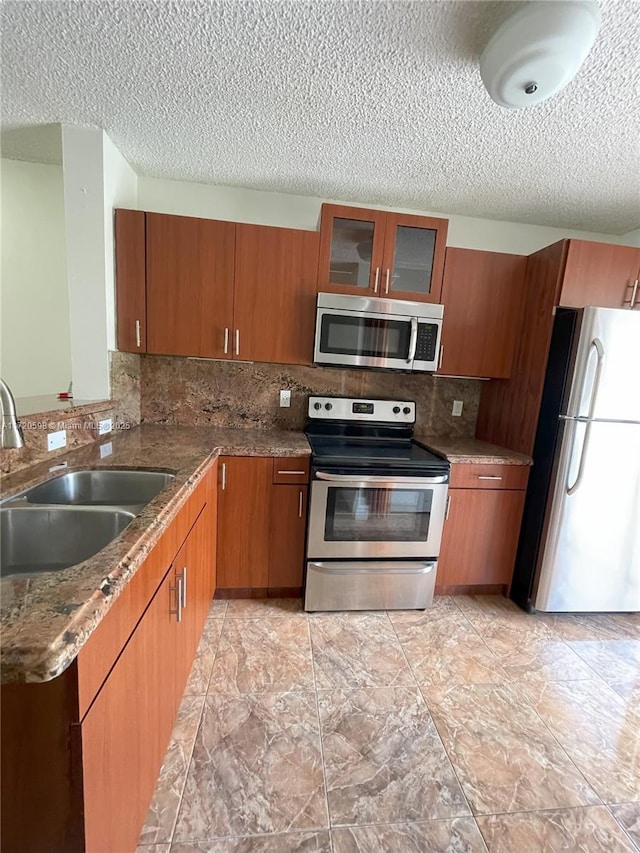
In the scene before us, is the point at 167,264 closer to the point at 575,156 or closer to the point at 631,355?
the point at 575,156

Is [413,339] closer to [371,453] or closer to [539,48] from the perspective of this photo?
[371,453]

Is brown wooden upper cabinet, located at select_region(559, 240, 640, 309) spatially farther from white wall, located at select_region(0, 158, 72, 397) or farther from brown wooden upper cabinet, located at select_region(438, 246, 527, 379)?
white wall, located at select_region(0, 158, 72, 397)

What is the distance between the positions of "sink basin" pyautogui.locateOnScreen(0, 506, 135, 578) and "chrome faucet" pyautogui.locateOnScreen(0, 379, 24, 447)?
0.67ft

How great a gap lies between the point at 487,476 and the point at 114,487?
1.95 m

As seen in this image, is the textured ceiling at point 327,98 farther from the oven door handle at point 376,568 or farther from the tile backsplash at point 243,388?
the oven door handle at point 376,568

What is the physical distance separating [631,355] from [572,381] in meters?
0.31

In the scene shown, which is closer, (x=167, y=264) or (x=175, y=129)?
(x=175, y=129)

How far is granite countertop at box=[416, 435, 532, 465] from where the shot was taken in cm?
205

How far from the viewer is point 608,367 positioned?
1821 millimetres

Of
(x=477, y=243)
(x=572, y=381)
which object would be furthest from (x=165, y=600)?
(x=477, y=243)

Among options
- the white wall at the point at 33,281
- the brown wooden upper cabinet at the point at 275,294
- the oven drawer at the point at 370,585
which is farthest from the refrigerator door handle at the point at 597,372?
the white wall at the point at 33,281

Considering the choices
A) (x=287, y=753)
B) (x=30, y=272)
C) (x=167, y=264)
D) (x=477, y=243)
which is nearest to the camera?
(x=287, y=753)

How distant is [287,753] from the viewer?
4.09 feet

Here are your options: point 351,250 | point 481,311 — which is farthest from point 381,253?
point 481,311
